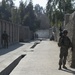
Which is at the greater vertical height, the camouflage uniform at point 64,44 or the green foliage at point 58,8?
the green foliage at point 58,8

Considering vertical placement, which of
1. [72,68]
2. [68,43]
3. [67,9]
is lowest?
[72,68]

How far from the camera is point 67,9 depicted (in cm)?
4138

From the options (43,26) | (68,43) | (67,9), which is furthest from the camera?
(43,26)

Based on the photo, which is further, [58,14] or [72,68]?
[58,14]

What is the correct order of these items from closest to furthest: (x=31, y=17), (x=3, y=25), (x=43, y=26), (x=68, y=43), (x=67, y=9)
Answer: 1. (x=68, y=43)
2. (x=3, y=25)
3. (x=67, y=9)
4. (x=31, y=17)
5. (x=43, y=26)

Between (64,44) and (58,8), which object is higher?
(58,8)

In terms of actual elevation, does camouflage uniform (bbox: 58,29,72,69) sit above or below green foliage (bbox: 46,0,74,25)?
below

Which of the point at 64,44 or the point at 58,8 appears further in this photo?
the point at 58,8

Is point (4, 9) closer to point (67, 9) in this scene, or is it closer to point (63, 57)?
point (67, 9)

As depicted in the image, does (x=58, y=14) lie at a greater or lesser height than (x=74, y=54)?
greater

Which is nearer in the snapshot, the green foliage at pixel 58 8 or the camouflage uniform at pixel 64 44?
the camouflage uniform at pixel 64 44

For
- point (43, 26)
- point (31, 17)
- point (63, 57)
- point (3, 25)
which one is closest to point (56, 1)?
point (3, 25)

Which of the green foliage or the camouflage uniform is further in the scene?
the green foliage

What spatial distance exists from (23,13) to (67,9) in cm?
3996
